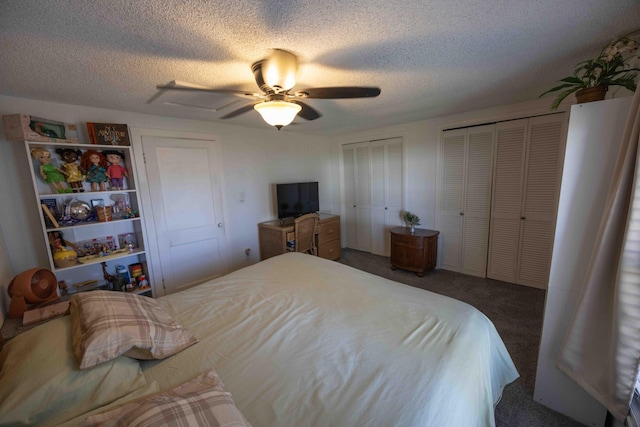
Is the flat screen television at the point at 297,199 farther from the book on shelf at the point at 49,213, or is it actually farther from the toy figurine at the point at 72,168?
the book on shelf at the point at 49,213

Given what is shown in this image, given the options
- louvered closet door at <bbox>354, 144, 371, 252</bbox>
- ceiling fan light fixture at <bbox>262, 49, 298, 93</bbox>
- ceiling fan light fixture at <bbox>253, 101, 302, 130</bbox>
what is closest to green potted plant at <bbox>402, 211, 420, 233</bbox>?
louvered closet door at <bbox>354, 144, 371, 252</bbox>

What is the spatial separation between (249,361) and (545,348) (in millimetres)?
1789

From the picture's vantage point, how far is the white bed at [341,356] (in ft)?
2.97

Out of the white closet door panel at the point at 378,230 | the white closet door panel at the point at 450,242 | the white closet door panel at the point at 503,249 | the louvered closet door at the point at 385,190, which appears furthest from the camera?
the white closet door panel at the point at 378,230

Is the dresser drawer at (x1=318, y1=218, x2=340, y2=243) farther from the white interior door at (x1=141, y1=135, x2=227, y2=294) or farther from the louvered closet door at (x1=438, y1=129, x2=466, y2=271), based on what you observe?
the louvered closet door at (x1=438, y1=129, x2=466, y2=271)

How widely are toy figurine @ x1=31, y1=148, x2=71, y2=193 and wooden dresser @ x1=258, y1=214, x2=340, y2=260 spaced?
213cm

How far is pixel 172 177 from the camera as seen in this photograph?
9.29 feet

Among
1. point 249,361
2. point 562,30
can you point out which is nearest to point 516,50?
point 562,30

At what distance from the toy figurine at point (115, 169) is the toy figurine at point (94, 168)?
5 centimetres

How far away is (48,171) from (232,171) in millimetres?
1717

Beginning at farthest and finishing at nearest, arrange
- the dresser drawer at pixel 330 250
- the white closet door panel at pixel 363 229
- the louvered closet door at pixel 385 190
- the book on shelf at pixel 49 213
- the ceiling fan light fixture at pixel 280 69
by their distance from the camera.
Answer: the white closet door panel at pixel 363 229 → the dresser drawer at pixel 330 250 → the louvered closet door at pixel 385 190 → the book on shelf at pixel 49 213 → the ceiling fan light fixture at pixel 280 69

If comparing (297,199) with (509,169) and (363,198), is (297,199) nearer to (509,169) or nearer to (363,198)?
(363,198)

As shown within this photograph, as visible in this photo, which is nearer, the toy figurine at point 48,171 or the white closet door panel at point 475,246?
the toy figurine at point 48,171

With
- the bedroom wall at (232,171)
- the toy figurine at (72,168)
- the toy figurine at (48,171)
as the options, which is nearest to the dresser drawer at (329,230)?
the bedroom wall at (232,171)
